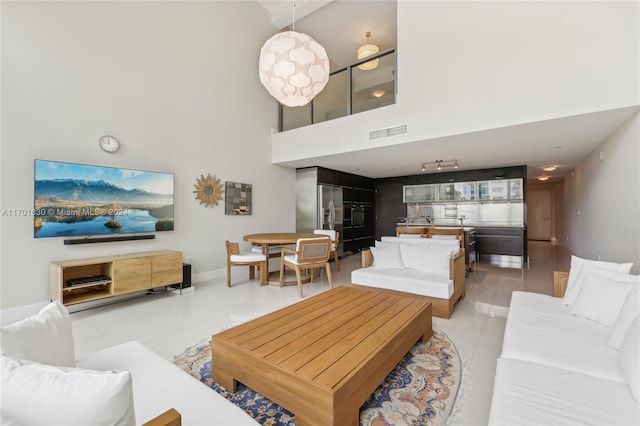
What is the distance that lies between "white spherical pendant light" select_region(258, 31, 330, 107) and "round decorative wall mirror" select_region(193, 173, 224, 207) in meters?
2.75

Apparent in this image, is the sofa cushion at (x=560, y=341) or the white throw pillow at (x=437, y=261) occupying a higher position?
the white throw pillow at (x=437, y=261)

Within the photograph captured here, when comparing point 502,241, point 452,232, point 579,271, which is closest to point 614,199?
point 452,232

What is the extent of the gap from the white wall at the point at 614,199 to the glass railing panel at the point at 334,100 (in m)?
4.02

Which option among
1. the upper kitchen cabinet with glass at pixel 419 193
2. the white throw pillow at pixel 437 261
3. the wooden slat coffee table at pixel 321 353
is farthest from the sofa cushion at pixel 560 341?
the upper kitchen cabinet with glass at pixel 419 193

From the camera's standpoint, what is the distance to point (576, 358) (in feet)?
5.24

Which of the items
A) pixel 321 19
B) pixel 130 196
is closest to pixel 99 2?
pixel 130 196

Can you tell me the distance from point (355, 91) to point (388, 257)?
11.4 feet

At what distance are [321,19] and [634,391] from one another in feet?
24.9

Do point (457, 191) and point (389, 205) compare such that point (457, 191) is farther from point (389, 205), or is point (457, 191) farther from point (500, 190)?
point (389, 205)

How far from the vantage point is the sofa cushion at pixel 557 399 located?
1.14 meters

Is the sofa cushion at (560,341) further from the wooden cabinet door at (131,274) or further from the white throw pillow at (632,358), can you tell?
the wooden cabinet door at (131,274)

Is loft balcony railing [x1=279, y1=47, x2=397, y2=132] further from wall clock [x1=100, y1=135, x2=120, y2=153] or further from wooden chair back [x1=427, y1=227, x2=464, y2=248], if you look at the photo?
wall clock [x1=100, y1=135, x2=120, y2=153]

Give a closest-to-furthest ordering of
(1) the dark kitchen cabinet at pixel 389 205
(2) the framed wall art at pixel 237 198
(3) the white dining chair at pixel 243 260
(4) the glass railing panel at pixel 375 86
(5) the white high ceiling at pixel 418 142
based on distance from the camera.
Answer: (5) the white high ceiling at pixel 418 142
(3) the white dining chair at pixel 243 260
(4) the glass railing panel at pixel 375 86
(2) the framed wall art at pixel 237 198
(1) the dark kitchen cabinet at pixel 389 205

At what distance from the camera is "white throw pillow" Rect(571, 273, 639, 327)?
1976 millimetres
